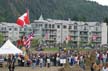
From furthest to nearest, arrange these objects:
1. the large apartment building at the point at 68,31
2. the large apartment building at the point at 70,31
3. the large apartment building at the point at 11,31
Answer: the large apartment building at the point at 11,31 → the large apartment building at the point at 70,31 → the large apartment building at the point at 68,31

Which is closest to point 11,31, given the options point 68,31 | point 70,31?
point 68,31

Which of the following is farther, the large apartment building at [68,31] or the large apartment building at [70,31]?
the large apartment building at [70,31]

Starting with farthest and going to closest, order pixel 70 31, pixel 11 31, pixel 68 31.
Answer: pixel 11 31
pixel 70 31
pixel 68 31

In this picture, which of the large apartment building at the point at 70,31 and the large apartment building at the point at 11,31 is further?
the large apartment building at the point at 11,31

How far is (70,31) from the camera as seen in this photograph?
13538 cm

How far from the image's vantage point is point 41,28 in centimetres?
13488

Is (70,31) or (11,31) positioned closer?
(70,31)

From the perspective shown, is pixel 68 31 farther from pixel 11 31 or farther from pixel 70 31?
pixel 11 31

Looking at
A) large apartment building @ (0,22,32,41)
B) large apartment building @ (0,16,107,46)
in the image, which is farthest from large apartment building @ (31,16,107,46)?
large apartment building @ (0,22,32,41)

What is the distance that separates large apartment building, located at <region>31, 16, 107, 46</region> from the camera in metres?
133

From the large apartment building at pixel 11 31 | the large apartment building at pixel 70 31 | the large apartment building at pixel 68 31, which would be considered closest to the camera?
the large apartment building at pixel 68 31

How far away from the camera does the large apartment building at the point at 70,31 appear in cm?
13338

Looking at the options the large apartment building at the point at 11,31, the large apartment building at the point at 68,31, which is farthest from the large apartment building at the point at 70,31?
the large apartment building at the point at 11,31

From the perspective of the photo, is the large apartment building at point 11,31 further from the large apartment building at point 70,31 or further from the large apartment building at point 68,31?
the large apartment building at point 70,31
